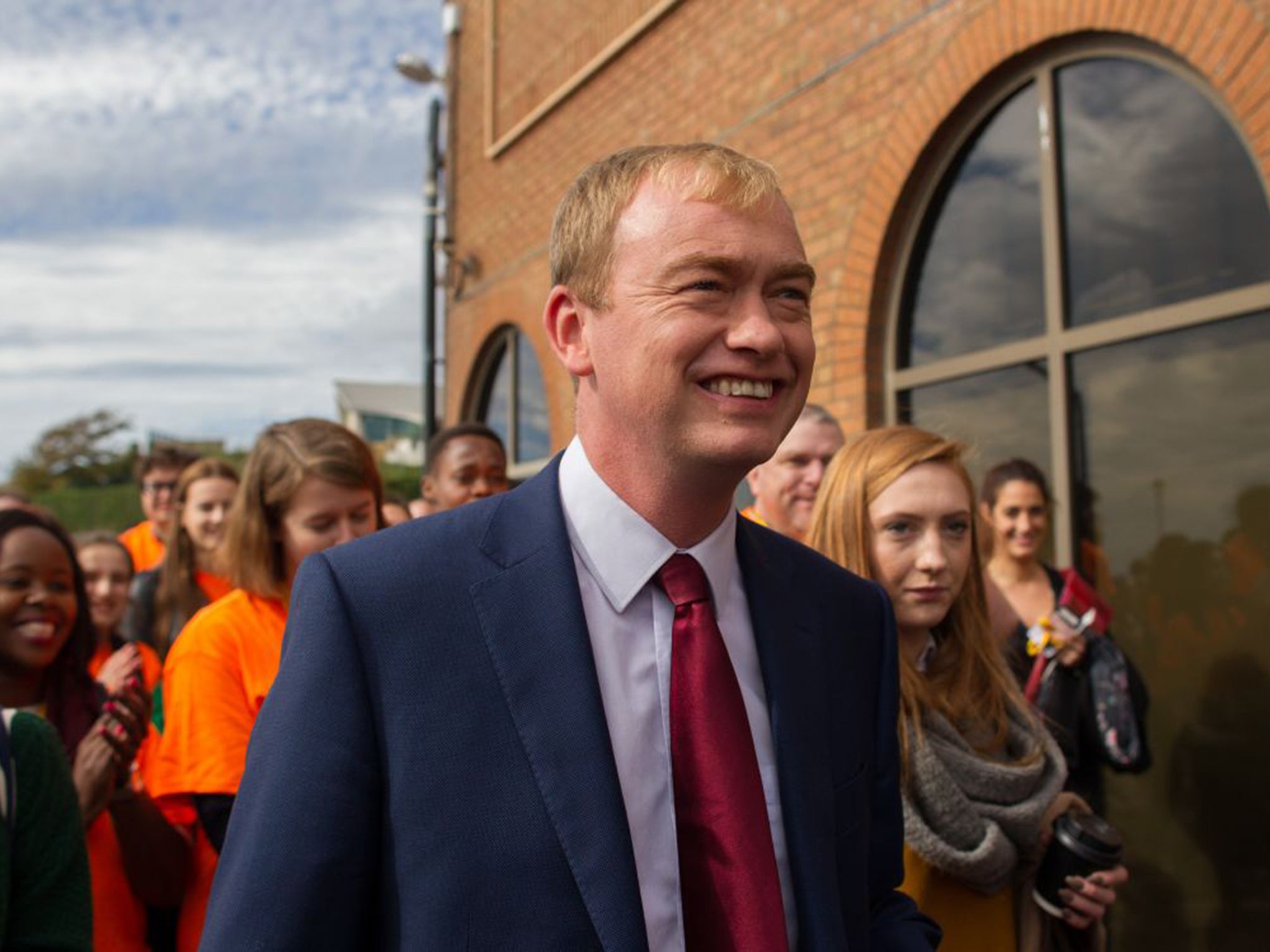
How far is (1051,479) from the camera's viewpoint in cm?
478

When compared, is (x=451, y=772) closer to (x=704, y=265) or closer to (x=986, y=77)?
(x=704, y=265)

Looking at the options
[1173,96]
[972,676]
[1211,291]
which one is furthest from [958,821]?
[1173,96]

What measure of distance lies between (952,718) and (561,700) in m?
1.47

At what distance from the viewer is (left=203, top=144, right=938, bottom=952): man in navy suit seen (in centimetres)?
125

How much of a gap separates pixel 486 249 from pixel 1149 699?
7247mm

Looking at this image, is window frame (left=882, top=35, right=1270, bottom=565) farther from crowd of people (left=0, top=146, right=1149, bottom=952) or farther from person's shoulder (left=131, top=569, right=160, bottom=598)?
person's shoulder (left=131, top=569, right=160, bottom=598)

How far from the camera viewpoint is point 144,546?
5547 millimetres

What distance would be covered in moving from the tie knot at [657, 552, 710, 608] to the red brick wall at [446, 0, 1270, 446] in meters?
3.31

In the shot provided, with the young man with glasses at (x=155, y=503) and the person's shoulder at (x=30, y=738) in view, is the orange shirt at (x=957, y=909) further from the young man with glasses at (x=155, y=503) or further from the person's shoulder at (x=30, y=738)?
the young man with glasses at (x=155, y=503)

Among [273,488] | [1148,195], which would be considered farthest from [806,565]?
[1148,195]

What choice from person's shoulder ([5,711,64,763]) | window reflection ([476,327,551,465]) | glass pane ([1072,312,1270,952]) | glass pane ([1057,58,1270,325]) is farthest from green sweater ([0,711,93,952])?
window reflection ([476,327,551,465])

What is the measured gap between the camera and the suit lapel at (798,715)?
55.5 inches

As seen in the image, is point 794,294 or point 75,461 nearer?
point 794,294

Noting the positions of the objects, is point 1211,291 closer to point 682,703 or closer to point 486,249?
point 682,703
